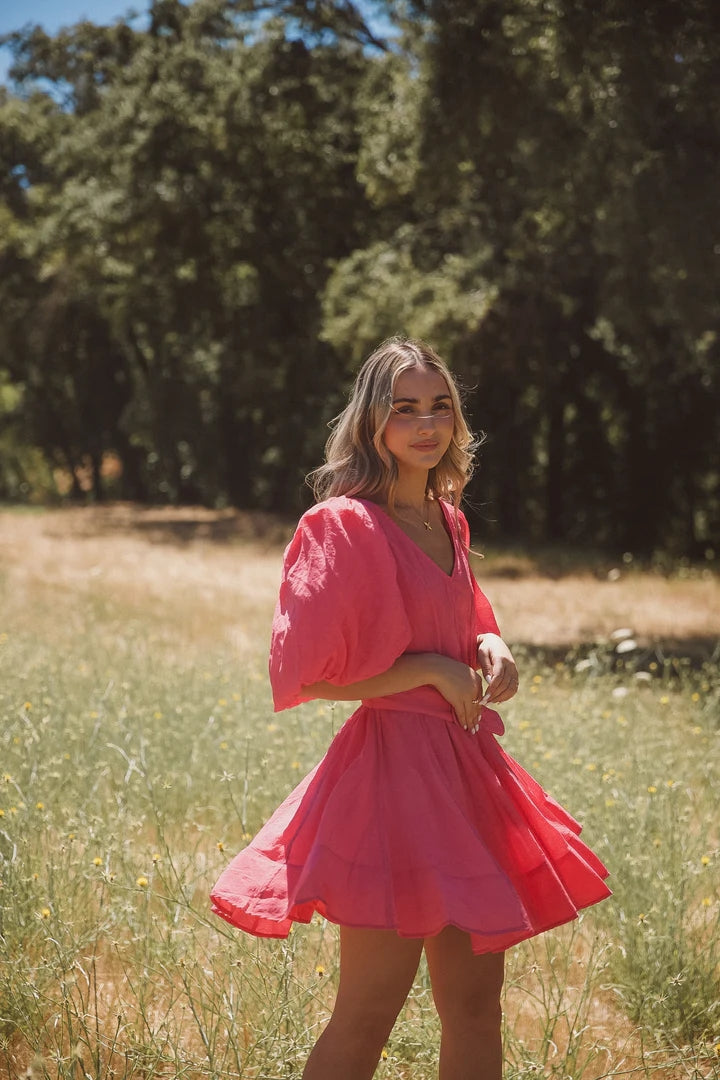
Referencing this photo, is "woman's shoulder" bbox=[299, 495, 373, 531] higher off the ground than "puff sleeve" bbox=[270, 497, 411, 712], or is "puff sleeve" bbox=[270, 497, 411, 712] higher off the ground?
"woman's shoulder" bbox=[299, 495, 373, 531]

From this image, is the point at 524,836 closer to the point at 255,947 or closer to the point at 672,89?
the point at 255,947

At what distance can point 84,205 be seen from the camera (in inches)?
899

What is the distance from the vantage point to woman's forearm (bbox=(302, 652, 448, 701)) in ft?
7.66

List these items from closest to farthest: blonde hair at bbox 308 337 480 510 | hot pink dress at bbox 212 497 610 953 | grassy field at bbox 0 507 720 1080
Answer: hot pink dress at bbox 212 497 610 953
blonde hair at bbox 308 337 480 510
grassy field at bbox 0 507 720 1080

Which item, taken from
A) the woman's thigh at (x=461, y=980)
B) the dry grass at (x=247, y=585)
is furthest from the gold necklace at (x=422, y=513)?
the dry grass at (x=247, y=585)

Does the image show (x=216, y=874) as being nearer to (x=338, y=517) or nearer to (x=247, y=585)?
(x=338, y=517)

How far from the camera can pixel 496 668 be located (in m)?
2.50

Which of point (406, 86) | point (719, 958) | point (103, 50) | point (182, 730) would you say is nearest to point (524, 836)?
point (719, 958)

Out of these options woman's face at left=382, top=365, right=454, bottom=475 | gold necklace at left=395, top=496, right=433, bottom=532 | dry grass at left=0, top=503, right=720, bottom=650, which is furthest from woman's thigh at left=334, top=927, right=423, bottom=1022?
dry grass at left=0, top=503, right=720, bottom=650

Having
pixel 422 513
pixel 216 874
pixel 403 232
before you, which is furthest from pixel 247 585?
pixel 422 513

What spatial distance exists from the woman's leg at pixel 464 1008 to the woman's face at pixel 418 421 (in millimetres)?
1038

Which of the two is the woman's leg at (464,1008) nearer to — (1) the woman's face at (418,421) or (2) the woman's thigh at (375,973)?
(2) the woman's thigh at (375,973)

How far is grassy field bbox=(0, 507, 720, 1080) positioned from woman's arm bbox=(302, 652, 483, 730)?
77 cm

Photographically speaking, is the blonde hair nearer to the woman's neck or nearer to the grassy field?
the woman's neck
